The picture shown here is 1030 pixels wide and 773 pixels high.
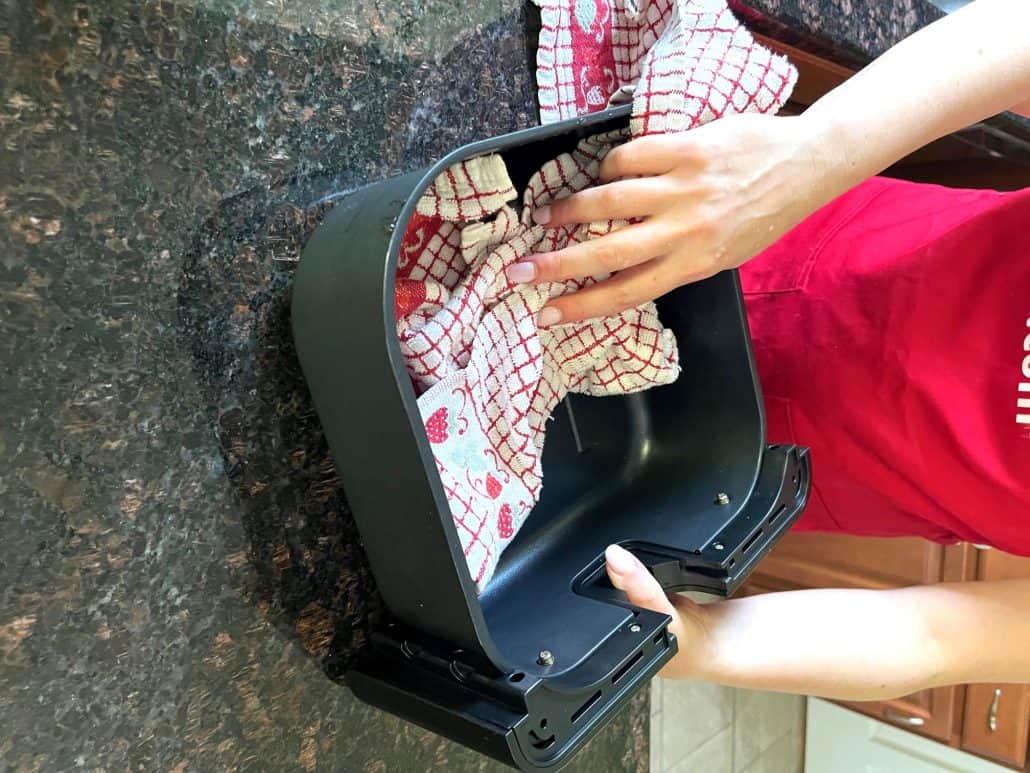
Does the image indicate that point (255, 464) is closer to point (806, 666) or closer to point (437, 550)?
point (437, 550)

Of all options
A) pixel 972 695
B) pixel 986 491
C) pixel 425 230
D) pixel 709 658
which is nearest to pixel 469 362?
pixel 425 230

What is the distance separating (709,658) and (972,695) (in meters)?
1.20

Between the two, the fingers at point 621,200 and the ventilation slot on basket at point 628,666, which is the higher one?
the fingers at point 621,200

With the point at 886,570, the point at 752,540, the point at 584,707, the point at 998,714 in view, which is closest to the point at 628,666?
the point at 584,707

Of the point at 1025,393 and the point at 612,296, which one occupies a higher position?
the point at 612,296

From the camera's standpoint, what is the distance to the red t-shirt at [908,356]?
1.88 feet

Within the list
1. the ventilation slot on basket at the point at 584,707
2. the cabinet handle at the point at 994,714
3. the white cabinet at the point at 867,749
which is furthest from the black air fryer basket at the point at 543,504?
the white cabinet at the point at 867,749

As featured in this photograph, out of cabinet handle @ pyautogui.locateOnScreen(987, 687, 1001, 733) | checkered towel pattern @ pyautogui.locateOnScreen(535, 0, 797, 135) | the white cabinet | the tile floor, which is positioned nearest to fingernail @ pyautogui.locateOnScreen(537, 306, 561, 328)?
checkered towel pattern @ pyautogui.locateOnScreen(535, 0, 797, 135)

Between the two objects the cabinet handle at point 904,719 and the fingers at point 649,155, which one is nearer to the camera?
the fingers at point 649,155

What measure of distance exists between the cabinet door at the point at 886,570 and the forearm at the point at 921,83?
109 centimetres

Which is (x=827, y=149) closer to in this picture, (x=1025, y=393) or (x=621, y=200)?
(x=621, y=200)

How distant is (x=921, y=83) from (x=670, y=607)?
0.37m

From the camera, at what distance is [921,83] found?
1.58 ft

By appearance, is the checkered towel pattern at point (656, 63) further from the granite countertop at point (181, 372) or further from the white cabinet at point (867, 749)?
the white cabinet at point (867, 749)
